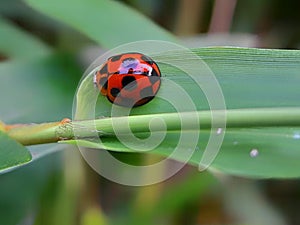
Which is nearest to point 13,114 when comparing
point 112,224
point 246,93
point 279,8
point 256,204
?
point 112,224

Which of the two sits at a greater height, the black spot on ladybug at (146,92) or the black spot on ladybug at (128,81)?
the black spot on ladybug at (146,92)

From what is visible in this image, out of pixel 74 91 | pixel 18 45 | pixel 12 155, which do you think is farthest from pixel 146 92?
pixel 18 45

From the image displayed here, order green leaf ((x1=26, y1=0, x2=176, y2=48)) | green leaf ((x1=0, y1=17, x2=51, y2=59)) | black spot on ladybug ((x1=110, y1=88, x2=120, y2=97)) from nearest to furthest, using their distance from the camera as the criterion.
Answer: black spot on ladybug ((x1=110, y1=88, x2=120, y2=97))
green leaf ((x1=26, y1=0, x2=176, y2=48))
green leaf ((x1=0, y1=17, x2=51, y2=59))

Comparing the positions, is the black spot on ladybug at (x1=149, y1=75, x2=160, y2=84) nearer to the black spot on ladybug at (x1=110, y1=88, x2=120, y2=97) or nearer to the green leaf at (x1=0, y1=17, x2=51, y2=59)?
the black spot on ladybug at (x1=110, y1=88, x2=120, y2=97)

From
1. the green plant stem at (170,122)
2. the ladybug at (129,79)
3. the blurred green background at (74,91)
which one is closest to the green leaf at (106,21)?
the blurred green background at (74,91)

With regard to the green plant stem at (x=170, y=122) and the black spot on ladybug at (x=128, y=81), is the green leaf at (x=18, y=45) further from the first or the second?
the green plant stem at (x=170, y=122)

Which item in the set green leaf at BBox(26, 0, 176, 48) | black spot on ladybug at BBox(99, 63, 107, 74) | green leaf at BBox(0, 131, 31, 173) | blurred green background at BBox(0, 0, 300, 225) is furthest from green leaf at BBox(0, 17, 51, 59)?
Result: green leaf at BBox(0, 131, 31, 173)

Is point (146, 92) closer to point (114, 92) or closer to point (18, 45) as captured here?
point (114, 92)

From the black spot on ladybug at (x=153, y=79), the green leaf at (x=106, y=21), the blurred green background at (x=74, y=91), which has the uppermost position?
the green leaf at (x=106, y=21)
